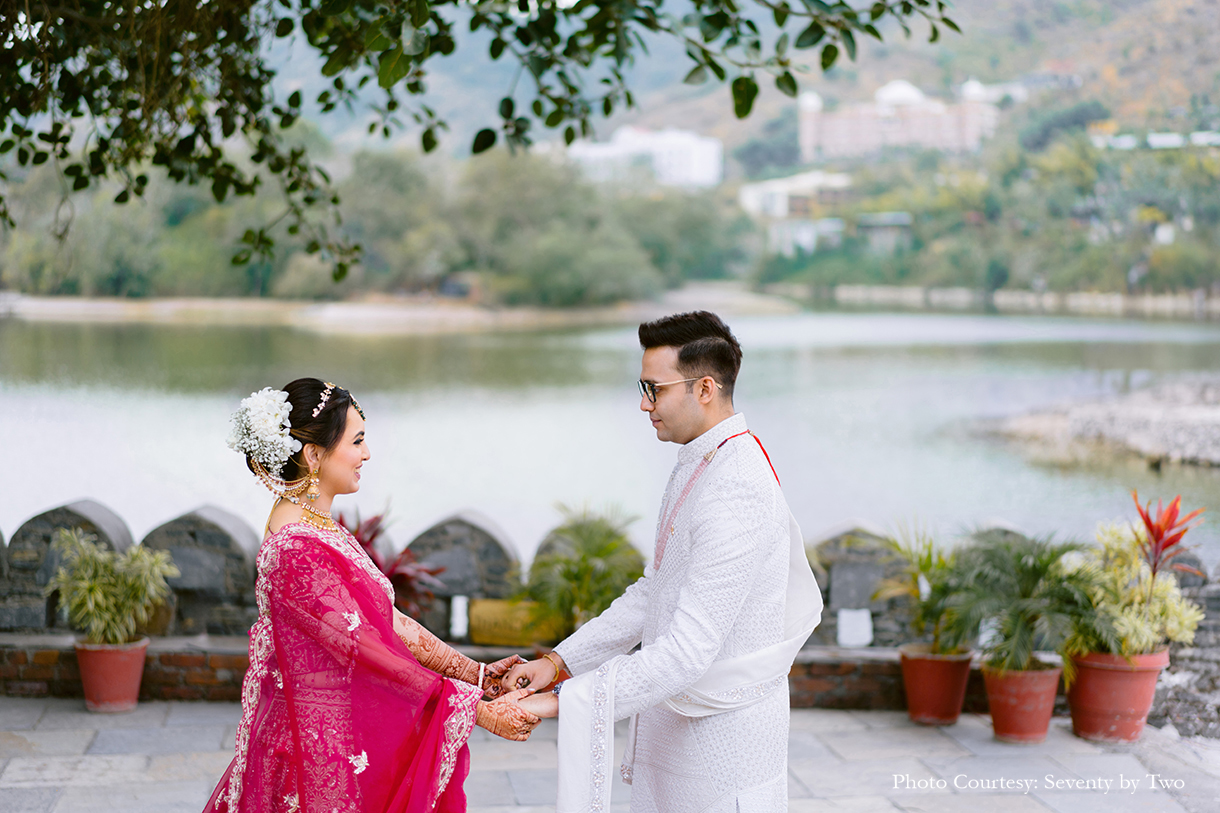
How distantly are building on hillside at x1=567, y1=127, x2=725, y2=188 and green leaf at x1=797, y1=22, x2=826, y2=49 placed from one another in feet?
34.4

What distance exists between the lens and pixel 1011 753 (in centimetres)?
394

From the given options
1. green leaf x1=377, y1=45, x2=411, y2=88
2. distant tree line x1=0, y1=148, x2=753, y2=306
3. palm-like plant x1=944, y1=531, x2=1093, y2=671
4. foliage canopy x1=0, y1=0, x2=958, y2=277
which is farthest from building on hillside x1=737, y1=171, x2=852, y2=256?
green leaf x1=377, y1=45, x2=411, y2=88

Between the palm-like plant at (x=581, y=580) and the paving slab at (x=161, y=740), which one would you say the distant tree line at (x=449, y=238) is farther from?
the palm-like plant at (x=581, y=580)

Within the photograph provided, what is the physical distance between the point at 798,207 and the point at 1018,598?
10428mm

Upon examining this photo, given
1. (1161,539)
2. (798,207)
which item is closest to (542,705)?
(1161,539)

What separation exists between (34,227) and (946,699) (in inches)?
366

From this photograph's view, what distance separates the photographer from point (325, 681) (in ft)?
6.66

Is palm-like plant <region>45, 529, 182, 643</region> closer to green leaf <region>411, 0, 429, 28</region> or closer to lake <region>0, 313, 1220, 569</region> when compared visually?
green leaf <region>411, 0, 429, 28</region>

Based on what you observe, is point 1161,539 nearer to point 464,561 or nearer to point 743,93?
point 743,93

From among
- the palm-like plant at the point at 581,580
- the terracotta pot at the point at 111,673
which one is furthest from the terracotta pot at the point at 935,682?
the terracotta pot at the point at 111,673

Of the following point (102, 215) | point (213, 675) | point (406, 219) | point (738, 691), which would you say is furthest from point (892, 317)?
point (738, 691)

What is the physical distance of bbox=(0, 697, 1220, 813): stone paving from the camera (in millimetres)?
3463

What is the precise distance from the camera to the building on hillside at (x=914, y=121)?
13688mm

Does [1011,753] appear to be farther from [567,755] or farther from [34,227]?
[34,227]
